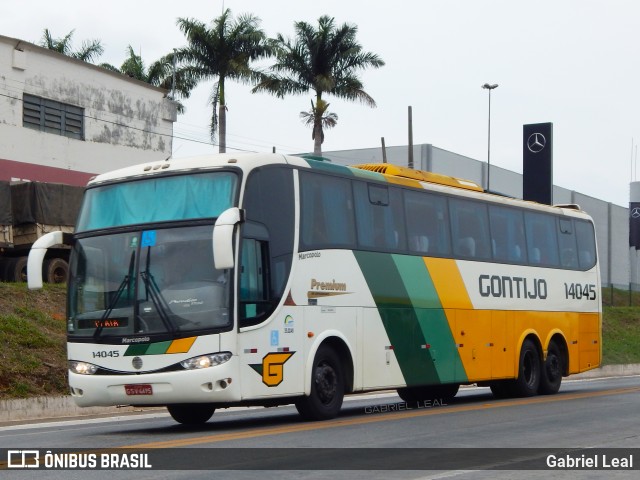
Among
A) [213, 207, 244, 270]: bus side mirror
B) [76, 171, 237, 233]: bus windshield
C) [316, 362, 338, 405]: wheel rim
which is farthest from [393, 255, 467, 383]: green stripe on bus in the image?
[213, 207, 244, 270]: bus side mirror

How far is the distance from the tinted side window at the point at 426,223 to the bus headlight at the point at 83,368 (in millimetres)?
5768

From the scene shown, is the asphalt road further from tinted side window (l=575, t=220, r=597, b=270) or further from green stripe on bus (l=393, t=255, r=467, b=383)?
tinted side window (l=575, t=220, r=597, b=270)

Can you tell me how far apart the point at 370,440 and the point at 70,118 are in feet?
112

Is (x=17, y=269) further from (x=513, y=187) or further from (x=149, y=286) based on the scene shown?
(x=513, y=187)

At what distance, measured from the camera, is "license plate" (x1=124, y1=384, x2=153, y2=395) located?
1418 centimetres

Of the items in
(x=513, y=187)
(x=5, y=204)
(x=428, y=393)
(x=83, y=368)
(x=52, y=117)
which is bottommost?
(x=428, y=393)

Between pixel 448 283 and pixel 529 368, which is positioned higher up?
pixel 448 283

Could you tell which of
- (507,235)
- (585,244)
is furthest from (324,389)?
(585,244)

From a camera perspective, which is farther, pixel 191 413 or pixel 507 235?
pixel 507 235

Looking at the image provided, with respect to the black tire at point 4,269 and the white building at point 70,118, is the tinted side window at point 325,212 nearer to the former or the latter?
the black tire at point 4,269

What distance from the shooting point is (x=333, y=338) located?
16359mm

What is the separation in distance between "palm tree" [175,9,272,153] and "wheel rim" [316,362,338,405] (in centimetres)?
4001

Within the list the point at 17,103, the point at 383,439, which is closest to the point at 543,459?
the point at 383,439

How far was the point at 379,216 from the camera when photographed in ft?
58.2
